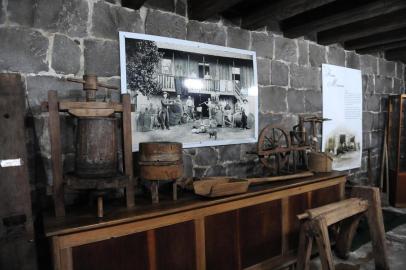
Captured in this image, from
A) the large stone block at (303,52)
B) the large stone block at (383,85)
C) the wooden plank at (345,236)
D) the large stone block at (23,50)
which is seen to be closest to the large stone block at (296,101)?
the large stone block at (303,52)

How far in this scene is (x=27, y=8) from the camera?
2.06m

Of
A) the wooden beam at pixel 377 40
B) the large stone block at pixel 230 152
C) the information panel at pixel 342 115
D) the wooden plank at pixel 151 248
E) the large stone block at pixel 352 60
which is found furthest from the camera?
the large stone block at pixel 352 60

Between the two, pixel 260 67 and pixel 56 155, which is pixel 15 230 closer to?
pixel 56 155

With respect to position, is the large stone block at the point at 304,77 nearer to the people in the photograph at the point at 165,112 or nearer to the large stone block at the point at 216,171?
the large stone block at the point at 216,171

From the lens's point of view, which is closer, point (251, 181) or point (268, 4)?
point (251, 181)

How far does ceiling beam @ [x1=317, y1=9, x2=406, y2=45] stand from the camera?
3381 millimetres

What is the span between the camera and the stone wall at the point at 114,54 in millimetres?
2082

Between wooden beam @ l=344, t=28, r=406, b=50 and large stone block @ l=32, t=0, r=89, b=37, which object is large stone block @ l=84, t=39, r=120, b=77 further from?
wooden beam @ l=344, t=28, r=406, b=50

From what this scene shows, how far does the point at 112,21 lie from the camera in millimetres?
2416

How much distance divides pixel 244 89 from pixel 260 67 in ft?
1.27

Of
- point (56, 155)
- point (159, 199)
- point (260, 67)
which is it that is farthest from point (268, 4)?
point (56, 155)

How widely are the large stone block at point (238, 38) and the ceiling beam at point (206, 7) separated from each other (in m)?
0.42

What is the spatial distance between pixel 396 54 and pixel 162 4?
14.9 feet

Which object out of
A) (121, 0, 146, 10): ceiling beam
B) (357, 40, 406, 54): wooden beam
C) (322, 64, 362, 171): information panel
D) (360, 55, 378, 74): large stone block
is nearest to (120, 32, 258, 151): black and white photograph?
(121, 0, 146, 10): ceiling beam
